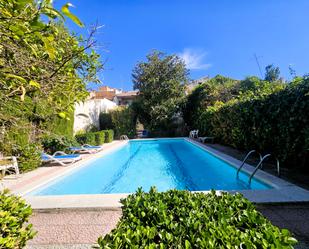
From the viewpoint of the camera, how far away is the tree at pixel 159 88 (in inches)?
1027

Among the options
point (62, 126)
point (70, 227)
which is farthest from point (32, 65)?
point (62, 126)

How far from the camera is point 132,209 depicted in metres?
2.44

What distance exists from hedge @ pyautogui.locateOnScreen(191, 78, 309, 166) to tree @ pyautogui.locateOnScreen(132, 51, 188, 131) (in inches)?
534

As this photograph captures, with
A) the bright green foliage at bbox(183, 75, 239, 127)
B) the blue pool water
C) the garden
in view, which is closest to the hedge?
the garden

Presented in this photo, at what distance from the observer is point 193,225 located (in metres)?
1.99

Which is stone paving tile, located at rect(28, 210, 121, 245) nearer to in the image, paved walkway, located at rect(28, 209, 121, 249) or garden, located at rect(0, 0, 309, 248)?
paved walkway, located at rect(28, 209, 121, 249)

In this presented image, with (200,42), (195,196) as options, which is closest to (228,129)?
(200,42)

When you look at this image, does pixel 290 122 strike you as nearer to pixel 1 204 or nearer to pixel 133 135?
pixel 1 204

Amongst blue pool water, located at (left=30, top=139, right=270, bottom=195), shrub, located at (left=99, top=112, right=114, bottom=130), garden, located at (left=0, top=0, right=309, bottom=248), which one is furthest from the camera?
shrub, located at (left=99, top=112, right=114, bottom=130)

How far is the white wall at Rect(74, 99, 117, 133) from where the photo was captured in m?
20.7

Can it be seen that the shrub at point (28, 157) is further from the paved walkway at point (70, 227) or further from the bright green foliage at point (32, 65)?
the bright green foliage at point (32, 65)

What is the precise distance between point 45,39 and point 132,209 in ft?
6.23

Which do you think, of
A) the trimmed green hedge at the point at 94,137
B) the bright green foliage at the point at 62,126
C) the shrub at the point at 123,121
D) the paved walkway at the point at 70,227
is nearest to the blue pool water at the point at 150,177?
the paved walkway at the point at 70,227

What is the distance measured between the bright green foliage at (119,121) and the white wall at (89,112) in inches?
44.0
